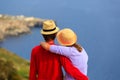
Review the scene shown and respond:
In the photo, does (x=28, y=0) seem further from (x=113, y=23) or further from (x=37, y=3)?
(x=113, y=23)

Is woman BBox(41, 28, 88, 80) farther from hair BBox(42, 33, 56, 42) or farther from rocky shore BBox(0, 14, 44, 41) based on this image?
rocky shore BBox(0, 14, 44, 41)

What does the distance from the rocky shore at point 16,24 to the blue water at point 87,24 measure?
0.14 m

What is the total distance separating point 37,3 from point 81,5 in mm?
1075

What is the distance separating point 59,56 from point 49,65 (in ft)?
0.16

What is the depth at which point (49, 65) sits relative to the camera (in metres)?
1.31

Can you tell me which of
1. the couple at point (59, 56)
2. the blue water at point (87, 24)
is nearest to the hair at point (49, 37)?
the couple at point (59, 56)

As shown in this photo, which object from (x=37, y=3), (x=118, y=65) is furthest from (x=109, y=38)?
(x=37, y=3)

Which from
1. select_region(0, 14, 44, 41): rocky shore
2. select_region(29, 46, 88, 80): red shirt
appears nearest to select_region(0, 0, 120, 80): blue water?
select_region(0, 14, 44, 41): rocky shore

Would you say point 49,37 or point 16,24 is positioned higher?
point 49,37

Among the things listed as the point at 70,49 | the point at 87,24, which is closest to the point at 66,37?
the point at 70,49

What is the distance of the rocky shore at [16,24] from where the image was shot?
8570 mm

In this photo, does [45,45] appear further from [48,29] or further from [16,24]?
[16,24]

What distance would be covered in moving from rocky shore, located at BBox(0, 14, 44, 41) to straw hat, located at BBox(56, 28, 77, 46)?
7157 mm

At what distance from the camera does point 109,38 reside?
8.14 meters
